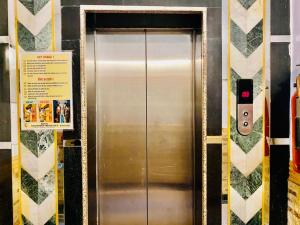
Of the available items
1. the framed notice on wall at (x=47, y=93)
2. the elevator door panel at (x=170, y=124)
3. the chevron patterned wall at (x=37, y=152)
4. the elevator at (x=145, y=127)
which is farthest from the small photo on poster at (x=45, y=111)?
the elevator door panel at (x=170, y=124)

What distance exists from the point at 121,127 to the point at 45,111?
920 millimetres

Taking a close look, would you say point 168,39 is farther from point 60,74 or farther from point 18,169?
point 18,169

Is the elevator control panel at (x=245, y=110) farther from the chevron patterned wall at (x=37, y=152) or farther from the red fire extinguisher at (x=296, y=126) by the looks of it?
the chevron patterned wall at (x=37, y=152)

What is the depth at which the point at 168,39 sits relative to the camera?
11.8 feet

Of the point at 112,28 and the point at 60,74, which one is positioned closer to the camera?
the point at 60,74

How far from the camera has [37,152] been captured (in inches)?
126

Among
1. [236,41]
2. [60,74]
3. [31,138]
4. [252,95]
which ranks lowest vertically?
[31,138]

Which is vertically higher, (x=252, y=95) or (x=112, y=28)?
(x=112, y=28)

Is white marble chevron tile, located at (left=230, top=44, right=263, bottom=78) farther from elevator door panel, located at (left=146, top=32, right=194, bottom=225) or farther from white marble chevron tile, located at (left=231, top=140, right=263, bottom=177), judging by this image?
white marble chevron tile, located at (left=231, top=140, right=263, bottom=177)

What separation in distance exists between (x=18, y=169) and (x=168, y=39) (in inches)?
91.9

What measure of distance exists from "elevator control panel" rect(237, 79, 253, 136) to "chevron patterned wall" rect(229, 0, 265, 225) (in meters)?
0.05

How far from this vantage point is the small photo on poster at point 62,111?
10.6 feet

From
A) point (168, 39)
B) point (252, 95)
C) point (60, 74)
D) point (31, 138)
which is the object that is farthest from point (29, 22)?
point (252, 95)

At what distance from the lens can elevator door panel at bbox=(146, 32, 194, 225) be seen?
359 centimetres
